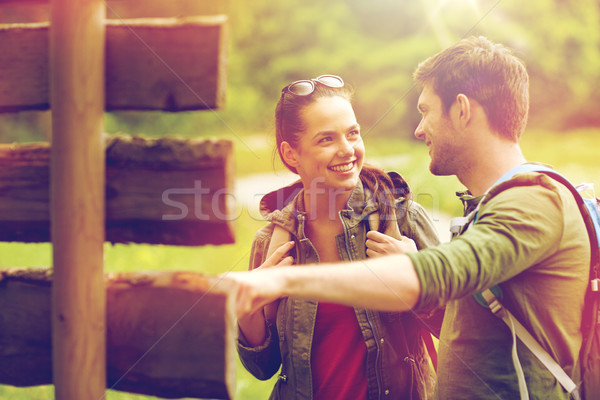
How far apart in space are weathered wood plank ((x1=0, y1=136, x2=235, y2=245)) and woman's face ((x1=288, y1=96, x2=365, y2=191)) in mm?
1018

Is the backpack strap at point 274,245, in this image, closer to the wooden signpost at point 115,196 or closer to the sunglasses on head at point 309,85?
the sunglasses on head at point 309,85

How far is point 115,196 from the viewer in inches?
63.9

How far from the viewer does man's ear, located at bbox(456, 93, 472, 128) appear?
2277 mm

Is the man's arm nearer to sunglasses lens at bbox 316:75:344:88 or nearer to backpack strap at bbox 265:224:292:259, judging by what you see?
backpack strap at bbox 265:224:292:259

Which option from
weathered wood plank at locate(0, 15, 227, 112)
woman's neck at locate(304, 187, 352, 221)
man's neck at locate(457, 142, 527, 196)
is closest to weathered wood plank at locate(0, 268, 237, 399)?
weathered wood plank at locate(0, 15, 227, 112)

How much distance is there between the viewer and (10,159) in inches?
65.2

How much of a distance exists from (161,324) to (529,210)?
3.98 ft

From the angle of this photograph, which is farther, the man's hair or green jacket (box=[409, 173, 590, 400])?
the man's hair

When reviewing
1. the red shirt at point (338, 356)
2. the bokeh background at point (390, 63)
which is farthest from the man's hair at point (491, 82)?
the bokeh background at point (390, 63)

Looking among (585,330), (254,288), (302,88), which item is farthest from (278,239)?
(585,330)

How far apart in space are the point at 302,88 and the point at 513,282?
140cm

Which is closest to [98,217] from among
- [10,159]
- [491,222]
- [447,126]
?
[10,159]

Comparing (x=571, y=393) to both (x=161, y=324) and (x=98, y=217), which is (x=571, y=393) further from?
(x=98, y=217)

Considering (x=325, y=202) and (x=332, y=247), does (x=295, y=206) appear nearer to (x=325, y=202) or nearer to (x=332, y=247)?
(x=325, y=202)
